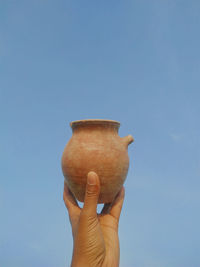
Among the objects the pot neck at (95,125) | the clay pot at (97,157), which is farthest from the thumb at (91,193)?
the pot neck at (95,125)

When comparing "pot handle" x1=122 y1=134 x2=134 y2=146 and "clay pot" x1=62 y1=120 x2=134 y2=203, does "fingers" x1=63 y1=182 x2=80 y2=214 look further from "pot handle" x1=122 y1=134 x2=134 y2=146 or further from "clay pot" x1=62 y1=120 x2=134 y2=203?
"pot handle" x1=122 y1=134 x2=134 y2=146

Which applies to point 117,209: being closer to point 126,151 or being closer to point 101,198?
point 101,198

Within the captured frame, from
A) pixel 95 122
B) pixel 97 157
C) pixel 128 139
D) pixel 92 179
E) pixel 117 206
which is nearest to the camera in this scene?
pixel 92 179

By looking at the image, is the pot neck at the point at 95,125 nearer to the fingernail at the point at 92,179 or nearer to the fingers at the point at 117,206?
the fingernail at the point at 92,179

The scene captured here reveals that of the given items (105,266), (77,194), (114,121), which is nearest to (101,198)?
(77,194)

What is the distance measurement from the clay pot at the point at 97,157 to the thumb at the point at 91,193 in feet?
0.44

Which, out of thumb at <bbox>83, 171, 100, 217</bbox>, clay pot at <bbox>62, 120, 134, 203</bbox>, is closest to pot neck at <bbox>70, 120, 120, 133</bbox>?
clay pot at <bbox>62, 120, 134, 203</bbox>

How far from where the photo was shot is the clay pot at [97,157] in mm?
3850

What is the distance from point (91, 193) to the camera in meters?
3.76

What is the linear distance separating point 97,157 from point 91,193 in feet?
1.82

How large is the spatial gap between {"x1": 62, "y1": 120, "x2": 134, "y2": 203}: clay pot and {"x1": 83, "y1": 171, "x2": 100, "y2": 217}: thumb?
0.13 metres

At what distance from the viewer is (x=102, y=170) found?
385 cm

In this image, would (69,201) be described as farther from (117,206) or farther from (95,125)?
(95,125)

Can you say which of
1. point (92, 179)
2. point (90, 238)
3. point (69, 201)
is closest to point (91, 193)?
point (92, 179)
